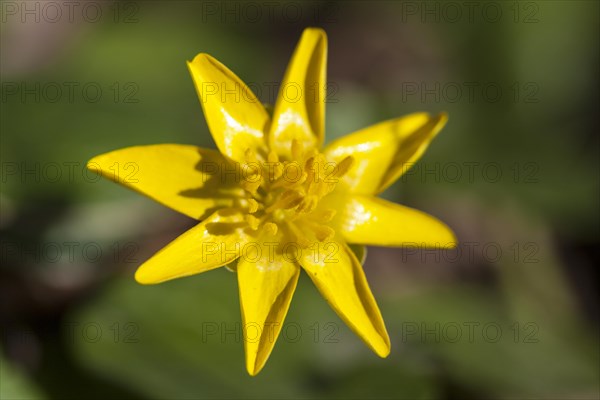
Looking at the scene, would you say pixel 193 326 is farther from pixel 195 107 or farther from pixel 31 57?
pixel 31 57

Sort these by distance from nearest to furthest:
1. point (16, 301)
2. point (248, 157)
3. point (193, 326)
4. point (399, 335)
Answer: point (248, 157) → point (193, 326) → point (16, 301) → point (399, 335)

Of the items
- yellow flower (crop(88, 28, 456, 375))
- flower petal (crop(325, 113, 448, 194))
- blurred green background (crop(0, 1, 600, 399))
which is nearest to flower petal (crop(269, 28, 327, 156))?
yellow flower (crop(88, 28, 456, 375))

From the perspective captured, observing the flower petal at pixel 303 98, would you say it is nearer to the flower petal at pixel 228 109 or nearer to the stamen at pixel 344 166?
the flower petal at pixel 228 109

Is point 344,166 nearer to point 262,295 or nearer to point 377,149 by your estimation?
point 377,149

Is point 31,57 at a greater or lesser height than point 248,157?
greater

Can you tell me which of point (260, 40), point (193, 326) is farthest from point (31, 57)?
point (193, 326)

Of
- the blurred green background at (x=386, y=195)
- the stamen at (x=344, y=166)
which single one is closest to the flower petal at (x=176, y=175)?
the stamen at (x=344, y=166)

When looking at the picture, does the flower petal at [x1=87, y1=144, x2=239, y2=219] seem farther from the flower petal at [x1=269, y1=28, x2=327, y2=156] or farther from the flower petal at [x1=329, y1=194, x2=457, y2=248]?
the flower petal at [x1=329, y1=194, x2=457, y2=248]

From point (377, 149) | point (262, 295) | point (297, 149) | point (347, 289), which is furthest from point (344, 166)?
point (262, 295)
